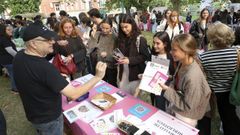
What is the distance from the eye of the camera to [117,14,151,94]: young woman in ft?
9.41

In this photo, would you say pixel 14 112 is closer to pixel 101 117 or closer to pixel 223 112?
pixel 101 117

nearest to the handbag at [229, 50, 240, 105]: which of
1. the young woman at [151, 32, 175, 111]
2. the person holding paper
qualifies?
the person holding paper

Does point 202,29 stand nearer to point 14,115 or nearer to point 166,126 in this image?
point 166,126

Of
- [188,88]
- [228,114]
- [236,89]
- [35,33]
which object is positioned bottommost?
[228,114]

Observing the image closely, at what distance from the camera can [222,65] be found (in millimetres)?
2281

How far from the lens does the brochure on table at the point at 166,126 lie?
6.11ft

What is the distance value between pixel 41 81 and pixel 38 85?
0.20ft

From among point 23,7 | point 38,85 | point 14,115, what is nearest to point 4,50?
point 14,115

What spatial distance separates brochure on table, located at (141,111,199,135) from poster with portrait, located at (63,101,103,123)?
57 centimetres

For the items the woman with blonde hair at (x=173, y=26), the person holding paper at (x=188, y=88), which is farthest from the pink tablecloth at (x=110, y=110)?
the woman with blonde hair at (x=173, y=26)

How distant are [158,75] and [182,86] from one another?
26cm

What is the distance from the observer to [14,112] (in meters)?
4.53

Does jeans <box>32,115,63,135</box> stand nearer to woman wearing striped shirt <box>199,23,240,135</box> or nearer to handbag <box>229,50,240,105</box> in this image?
woman wearing striped shirt <box>199,23,240,135</box>

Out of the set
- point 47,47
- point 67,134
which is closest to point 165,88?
point 47,47
